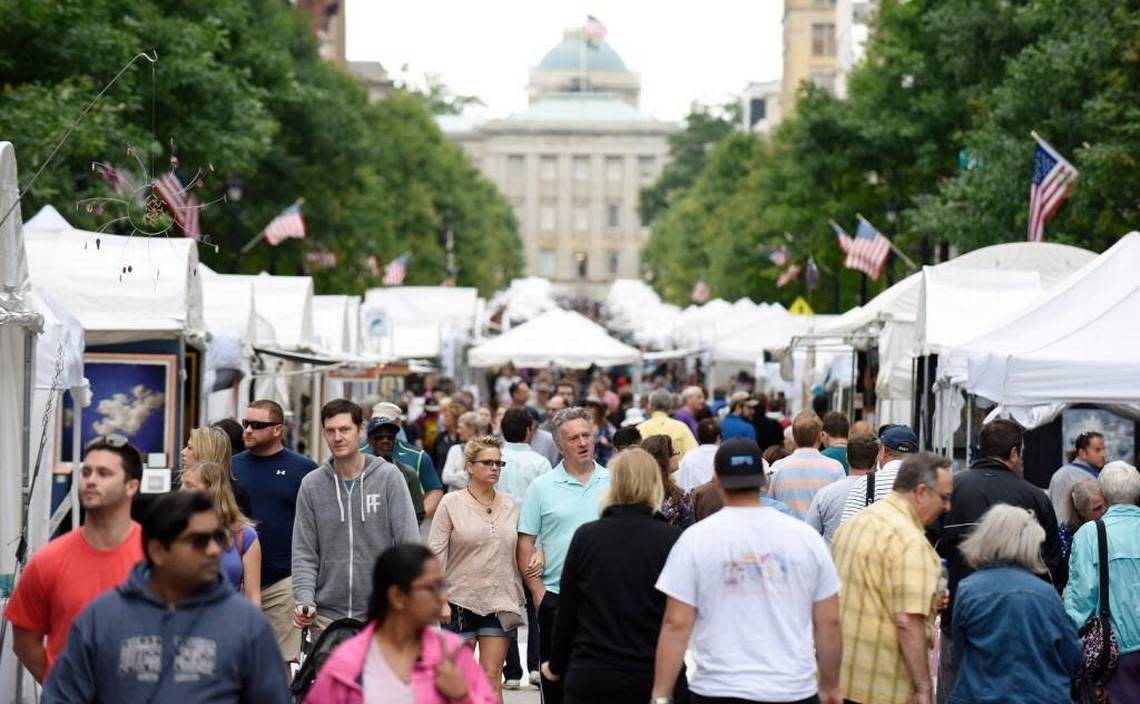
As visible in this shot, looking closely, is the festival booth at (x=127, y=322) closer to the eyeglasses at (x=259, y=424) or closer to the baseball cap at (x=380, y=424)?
the baseball cap at (x=380, y=424)

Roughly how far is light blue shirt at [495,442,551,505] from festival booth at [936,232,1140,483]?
274cm

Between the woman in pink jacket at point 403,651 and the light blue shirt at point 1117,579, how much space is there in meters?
4.51

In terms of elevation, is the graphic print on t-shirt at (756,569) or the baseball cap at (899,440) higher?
the baseball cap at (899,440)

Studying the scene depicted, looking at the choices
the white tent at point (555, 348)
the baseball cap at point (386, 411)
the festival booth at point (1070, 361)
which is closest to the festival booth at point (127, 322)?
the baseball cap at point (386, 411)

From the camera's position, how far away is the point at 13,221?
1112cm

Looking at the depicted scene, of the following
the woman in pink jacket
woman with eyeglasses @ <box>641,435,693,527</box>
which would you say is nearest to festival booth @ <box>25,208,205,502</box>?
woman with eyeglasses @ <box>641,435,693,527</box>

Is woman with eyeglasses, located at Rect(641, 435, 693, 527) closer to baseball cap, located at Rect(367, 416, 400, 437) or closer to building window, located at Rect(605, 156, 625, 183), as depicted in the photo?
baseball cap, located at Rect(367, 416, 400, 437)

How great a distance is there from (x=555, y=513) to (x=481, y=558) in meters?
0.45

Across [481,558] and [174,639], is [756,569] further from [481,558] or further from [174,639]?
[481,558]

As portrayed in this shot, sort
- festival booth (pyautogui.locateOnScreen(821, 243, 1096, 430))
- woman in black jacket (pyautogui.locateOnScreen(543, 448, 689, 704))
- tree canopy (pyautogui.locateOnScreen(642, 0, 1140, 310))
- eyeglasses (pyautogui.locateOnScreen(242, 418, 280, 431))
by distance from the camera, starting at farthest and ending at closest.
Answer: tree canopy (pyautogui.locateOnScreen(642, 0, 1140, 310))
festival booth (pyautogui.locateOnScreen(821, 243, 1096, 430))
eyeglasses (pyautogui.locateOnScreen(242, 418, 280, 431))
woman in black jacket (pyautogui.locateOnScreen(543, 448, 689, 704))

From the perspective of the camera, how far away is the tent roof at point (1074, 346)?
12312 mm

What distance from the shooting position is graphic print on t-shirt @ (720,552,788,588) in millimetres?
6719

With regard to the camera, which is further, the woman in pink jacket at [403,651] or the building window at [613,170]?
the building window at [613,170]

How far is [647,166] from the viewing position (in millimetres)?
197875
